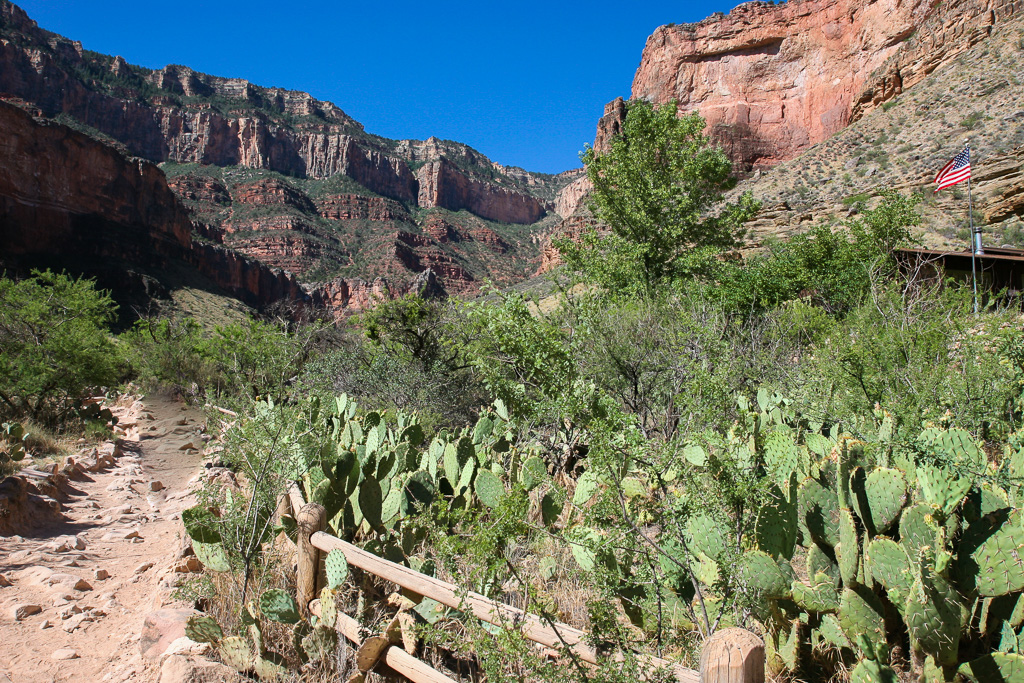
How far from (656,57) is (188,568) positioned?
60.0 metres

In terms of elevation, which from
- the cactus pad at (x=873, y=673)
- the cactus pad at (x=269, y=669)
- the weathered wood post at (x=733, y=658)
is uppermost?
the weathered wood post at (x=733, y=658)

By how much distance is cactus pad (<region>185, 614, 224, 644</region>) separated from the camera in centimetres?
300

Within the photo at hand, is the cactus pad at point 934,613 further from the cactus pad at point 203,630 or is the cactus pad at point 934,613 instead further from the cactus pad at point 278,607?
the cactus pad at point 203,630

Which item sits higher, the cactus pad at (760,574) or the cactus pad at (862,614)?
the cactus pad at (760,574)

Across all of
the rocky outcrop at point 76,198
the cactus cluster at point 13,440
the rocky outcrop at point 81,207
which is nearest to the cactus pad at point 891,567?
the cactus cluster at point 13,440

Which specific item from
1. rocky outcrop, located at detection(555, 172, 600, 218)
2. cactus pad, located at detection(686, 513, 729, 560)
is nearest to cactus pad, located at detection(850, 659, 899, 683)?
cactus pad, located at detection(686, 513, 729, 560)

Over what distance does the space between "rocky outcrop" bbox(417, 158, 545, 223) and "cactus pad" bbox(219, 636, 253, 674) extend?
99884 mm

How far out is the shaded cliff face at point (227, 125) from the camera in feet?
221

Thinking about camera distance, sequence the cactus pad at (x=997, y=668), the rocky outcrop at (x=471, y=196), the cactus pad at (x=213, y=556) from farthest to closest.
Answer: the rocky outcrop at (x=471, y=196)
the cactus pad at (x=213, y=556)
the cactus pad at (x=997, y=668)

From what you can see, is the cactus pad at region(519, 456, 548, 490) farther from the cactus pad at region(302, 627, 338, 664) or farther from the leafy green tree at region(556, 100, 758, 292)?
the leafy green tree at region(556, 100, 758, 292)

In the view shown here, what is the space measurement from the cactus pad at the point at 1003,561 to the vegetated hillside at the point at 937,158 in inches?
788

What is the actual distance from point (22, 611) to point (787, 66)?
5732 centimetres

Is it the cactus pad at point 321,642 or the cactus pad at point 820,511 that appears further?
the cactus pad at point 321,642

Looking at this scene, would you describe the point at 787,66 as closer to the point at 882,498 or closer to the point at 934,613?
the point at 882,498
